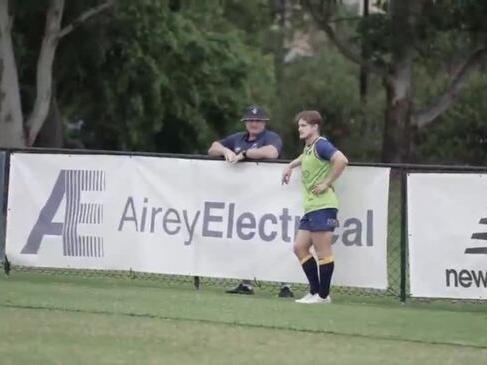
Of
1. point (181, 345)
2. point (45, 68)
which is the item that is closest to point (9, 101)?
point (45, 68)

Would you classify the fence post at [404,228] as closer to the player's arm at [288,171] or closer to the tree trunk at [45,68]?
the player's arm at [288,171]

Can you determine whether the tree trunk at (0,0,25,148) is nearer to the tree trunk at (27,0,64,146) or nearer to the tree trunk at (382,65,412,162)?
the tree trunk at (27,0,64,146)

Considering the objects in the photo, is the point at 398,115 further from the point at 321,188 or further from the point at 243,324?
the point at 243,324

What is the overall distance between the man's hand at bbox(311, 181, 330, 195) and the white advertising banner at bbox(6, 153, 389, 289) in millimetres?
495

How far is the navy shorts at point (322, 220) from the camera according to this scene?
11.7 m

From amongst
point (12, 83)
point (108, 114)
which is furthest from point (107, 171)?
point (108, 114)

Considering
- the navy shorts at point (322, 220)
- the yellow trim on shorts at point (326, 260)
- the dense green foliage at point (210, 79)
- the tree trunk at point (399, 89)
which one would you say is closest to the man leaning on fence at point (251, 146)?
the yellow trim on shorts at point (326, 260)

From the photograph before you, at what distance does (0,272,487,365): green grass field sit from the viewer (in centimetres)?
908

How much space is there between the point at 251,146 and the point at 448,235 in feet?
7.17

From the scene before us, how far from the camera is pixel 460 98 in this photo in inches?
1747

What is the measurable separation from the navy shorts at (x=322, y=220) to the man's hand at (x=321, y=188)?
0.56ft

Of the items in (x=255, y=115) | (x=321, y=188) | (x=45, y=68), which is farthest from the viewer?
(x=45, y=68)

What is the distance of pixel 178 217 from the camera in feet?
42.1

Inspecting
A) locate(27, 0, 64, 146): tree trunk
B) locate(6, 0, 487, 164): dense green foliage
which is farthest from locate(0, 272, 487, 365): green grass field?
locate(6, 0, 487, 164): dense green foliage
